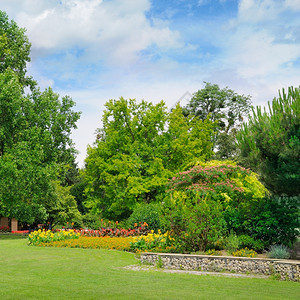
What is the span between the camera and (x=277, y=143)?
1630cm

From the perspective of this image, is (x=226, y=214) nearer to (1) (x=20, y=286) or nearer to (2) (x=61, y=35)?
(1) (x=20, y=286)

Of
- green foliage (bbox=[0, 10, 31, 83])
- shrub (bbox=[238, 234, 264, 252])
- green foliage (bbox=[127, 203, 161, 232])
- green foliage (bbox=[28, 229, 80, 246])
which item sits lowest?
green foliage (bbox=[28, 229, 80, 246])

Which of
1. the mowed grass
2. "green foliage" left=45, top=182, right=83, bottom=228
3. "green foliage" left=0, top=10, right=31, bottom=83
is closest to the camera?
the mowed grass

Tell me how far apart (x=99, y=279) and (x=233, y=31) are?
9.88m

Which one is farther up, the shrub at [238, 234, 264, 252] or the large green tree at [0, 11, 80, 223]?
the large green tree at [0, 11, 80, 223]

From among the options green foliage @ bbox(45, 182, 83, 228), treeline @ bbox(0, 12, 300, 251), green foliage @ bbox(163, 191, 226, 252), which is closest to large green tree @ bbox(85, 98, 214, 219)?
treeline @ bbox(0, 12, 300, 251)

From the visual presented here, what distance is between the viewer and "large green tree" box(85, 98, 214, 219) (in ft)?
81.0

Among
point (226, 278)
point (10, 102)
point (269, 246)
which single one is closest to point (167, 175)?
point (10, 102)

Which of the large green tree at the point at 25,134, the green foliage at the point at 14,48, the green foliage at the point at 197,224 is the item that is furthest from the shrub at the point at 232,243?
the green foliage at the point at 14,48

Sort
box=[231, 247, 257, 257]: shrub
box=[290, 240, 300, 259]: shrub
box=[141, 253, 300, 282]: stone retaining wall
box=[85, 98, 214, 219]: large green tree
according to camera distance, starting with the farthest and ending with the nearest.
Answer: box=[85, 98, 214, 219]: large green tree < box=[231, 247, 257, 257]: shrub < box=[290, 240, 300, 259]: shrub < box=[141, 253, 300, 282]: stone retaining wall

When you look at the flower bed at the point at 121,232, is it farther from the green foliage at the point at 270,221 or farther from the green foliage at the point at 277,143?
the green foliage at the point at 270,221

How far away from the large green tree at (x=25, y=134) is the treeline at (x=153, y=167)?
73 mm

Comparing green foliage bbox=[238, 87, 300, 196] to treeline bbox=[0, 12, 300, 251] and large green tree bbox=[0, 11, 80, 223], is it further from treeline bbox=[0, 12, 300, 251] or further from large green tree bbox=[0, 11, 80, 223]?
large green tree bbox=[0, 11, 80, 223]

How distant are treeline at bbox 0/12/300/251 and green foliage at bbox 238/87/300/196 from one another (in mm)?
46
